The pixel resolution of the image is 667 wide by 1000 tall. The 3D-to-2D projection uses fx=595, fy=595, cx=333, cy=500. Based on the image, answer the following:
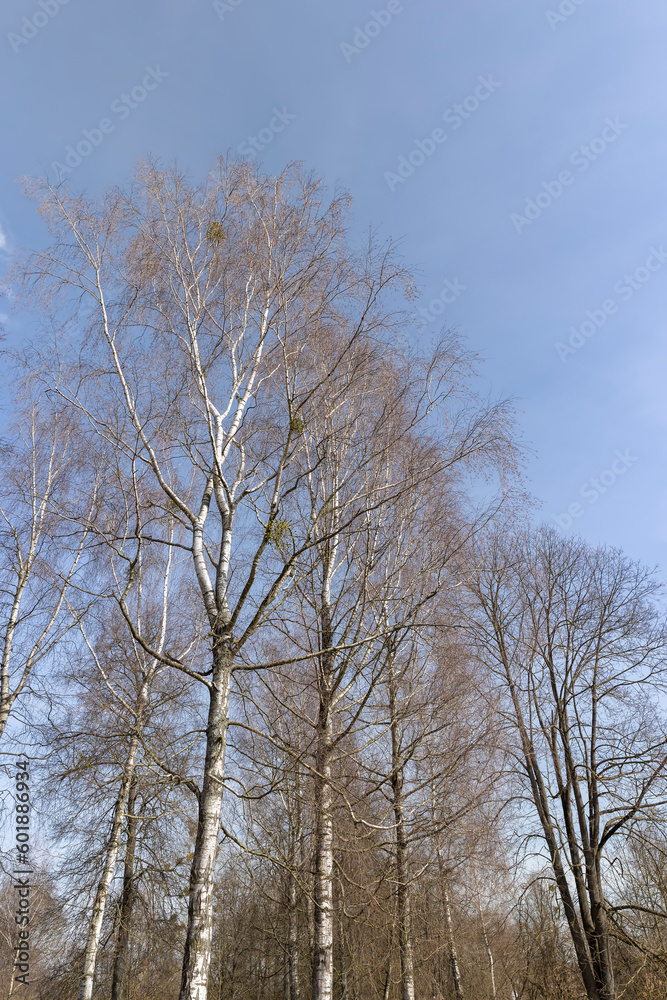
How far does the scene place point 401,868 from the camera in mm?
8109

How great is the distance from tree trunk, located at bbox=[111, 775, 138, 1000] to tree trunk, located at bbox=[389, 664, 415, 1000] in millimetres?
4424

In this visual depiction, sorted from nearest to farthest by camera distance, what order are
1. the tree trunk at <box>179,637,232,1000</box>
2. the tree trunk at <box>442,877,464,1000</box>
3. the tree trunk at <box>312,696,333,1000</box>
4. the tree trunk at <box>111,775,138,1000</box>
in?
the tree trunk at <box>179,637,232,1000</box> < the tree trunk at <box>312,696,333,1000</box> < the tree trunk at <box>442,877,464,1000</box> < the tree trunk at <box>111,775,138,1000</box>

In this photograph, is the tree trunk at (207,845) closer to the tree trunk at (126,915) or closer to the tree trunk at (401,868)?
the tree trunk at (401,868)

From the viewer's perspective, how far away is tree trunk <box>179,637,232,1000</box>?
14.0 ft

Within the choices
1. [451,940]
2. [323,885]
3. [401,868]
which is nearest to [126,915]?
[401,868]

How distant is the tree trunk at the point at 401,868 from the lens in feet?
25.1

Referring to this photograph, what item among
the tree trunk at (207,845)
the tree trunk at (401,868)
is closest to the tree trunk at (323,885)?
the tree trunk at (401,868)

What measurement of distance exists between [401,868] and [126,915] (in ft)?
19.1

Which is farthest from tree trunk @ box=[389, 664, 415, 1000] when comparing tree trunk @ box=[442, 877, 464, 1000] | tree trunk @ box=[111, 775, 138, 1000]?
tree trunk @ box=[111, 775, 138, 1000]

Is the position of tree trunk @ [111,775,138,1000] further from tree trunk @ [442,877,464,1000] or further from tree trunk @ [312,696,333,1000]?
tree trunk @ [442,877,464,1000]

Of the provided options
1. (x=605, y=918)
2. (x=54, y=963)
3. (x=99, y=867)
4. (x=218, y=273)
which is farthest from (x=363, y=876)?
(x=54, y=963)

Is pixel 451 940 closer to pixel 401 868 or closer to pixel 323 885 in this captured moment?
pixel 401 868

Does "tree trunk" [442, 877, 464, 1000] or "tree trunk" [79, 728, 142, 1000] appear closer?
"tree trunk" [79, 728, 142, 1000]

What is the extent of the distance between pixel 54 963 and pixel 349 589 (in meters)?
10.1
